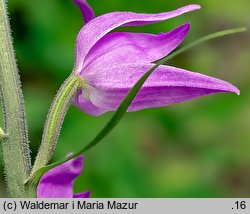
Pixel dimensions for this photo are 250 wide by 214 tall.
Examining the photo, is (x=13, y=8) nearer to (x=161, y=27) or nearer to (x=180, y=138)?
(x=161, y=27)

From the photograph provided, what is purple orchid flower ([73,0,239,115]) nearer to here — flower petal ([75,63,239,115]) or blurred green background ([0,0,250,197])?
flower petal ([75,63,239,115])

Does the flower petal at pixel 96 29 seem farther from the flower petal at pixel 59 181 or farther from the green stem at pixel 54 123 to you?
the flower petal at pixel 59 181

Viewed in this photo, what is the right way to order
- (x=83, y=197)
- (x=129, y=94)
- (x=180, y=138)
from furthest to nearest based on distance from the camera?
(x=180, y=138), (x=83, y=197), (x=129, y=94)

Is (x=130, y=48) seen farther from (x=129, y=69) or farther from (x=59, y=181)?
(x=59, y=181)

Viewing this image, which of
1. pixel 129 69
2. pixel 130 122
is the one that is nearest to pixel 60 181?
pixel 129 69

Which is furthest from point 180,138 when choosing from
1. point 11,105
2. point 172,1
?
point 11,105

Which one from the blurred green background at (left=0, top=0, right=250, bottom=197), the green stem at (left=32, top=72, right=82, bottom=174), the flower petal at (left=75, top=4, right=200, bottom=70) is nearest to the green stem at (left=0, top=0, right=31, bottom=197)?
the green stem at (left=32, top=72, right=82, bottom=174)
